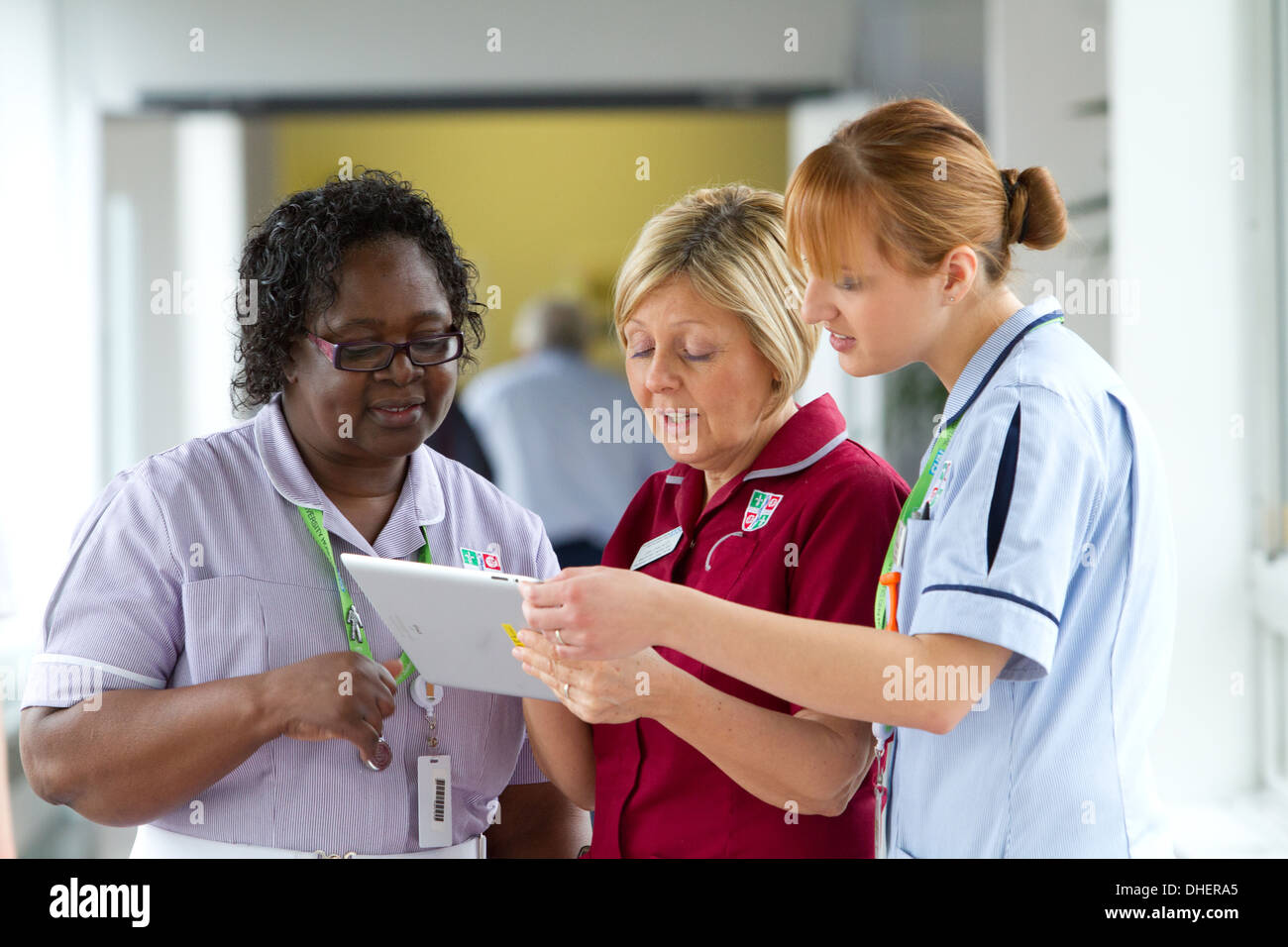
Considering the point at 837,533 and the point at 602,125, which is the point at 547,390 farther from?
the point at 837,533

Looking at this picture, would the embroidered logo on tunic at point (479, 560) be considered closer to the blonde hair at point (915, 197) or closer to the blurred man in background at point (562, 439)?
the blonde hair at point (915, 197)

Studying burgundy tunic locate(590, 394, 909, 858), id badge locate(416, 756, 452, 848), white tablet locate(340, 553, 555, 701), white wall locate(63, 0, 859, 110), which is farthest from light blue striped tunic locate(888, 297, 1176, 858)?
white wall locate(63, 0, 859, 110)

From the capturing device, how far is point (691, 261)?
4.35 feet

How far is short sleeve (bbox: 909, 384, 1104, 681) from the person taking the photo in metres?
1.01

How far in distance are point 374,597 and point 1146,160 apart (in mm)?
2836

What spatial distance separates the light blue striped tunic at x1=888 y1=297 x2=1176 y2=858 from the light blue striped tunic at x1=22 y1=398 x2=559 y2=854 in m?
0.61

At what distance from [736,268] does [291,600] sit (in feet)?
2.14

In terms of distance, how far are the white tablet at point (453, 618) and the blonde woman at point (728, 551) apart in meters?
0.08

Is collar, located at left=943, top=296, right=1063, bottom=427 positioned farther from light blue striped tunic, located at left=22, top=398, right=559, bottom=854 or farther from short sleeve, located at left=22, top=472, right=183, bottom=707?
short sleeve, located at left=22, top=472, right=183, bottom=707

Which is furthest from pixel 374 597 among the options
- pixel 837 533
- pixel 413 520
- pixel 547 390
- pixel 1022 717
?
pixel 547 390

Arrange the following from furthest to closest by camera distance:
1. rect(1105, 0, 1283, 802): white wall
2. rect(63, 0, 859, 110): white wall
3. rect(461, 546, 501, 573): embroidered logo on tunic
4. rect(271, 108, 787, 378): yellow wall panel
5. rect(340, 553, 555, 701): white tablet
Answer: rect(271, 108, 787, 378): yellow wall panel, rect(63, 0, 859, 110): white wall, rect(1105, 0, 1283, 802): white wall, rect(461, 546, 501, 573): embroidered logo on tunic, rect(340, 553, 555, 701): white tablet

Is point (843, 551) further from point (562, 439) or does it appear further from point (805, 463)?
point (562, 439)

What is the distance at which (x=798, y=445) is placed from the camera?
1.32 metres

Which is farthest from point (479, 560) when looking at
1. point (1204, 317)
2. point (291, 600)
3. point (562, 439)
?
point (562, 439)
